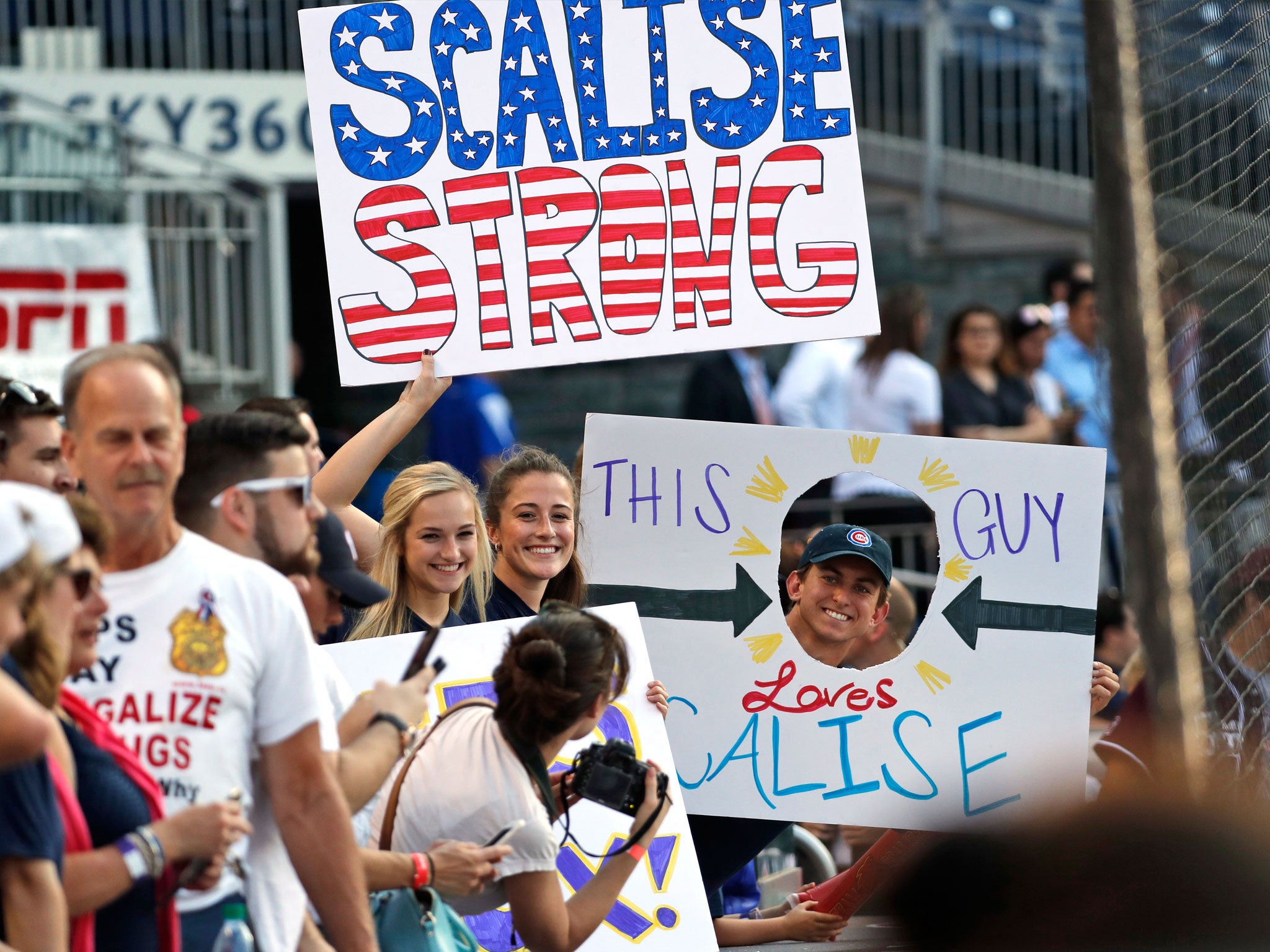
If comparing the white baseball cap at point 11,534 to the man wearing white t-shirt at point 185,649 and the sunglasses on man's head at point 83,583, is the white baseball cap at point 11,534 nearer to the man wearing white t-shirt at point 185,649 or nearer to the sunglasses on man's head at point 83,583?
the sunglasses on man's head at point 83,583

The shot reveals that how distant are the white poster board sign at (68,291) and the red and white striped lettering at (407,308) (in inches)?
163

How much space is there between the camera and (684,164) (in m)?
4.54

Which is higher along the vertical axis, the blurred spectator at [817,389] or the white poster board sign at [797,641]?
the blurred spectator at [817,389]

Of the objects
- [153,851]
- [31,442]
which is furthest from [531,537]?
[153,851]

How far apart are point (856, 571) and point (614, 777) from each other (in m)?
0.99

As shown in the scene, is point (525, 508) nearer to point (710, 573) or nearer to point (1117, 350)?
point (710, 573)

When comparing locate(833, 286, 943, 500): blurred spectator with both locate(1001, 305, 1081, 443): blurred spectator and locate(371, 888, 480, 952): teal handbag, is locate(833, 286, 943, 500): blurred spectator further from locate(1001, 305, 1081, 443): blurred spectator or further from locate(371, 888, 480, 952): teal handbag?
locate(371, 888, 480, 952): teal handbag

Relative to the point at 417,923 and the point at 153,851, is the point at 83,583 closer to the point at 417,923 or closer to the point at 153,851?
the point at 153,851

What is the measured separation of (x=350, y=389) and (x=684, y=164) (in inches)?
263

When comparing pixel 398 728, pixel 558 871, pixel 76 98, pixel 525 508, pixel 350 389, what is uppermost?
pixel 76 98

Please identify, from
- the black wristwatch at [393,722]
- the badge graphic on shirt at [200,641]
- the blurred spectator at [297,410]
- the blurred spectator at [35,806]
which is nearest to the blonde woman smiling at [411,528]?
the blurred spectator at [297,410]

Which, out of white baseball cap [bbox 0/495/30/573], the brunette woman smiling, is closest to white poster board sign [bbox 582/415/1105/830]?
the brunette woman smiling

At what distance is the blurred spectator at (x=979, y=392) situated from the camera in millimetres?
8172

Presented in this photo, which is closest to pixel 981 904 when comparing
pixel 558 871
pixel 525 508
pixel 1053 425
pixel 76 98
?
pixel 558 871
